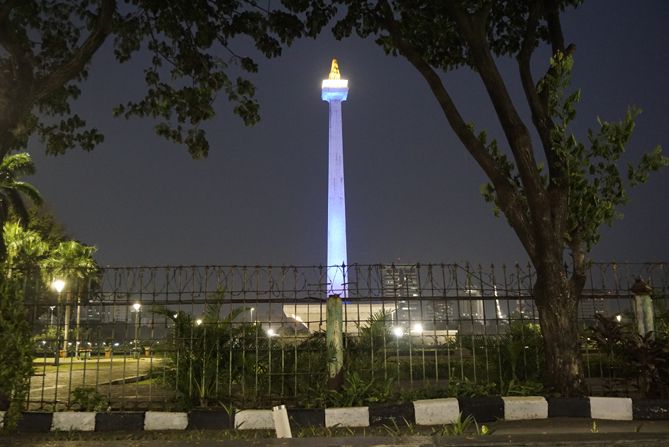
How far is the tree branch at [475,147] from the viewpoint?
28.2 ft

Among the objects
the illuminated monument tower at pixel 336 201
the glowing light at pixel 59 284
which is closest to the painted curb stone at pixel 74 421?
the glowing light at pixel 59 284

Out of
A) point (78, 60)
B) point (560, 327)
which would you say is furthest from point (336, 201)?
point (560, 327)

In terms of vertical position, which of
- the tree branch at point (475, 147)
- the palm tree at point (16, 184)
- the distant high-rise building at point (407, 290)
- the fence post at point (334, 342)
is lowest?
→ the fence post at point (334, 342)

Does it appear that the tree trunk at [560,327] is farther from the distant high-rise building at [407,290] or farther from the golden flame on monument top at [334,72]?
the golden flame on monument top at [334,72]

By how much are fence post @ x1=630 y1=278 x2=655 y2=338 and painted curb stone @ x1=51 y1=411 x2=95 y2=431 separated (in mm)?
7470

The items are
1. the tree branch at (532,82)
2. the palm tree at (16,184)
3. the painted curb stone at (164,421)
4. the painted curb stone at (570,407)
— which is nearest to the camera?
the painted curb stone at (164,421)

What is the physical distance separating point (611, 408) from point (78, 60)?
8.58 m

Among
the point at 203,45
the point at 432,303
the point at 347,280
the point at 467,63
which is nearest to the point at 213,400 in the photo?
the point at 347,280

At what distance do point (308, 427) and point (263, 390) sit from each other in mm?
1680

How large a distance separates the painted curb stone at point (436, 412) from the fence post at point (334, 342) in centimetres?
125

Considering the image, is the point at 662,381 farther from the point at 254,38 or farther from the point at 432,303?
the point at 254,38

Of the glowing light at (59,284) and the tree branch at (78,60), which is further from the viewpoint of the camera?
the glowing light at (59,284)

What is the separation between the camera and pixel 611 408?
7.37 metres

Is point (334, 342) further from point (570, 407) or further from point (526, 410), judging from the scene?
point (570, 407)
